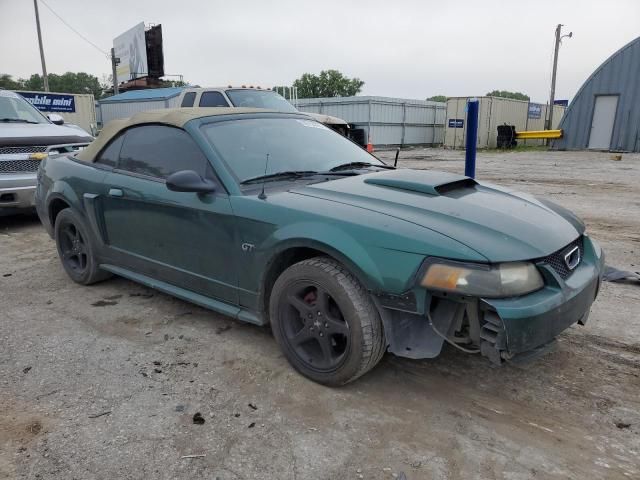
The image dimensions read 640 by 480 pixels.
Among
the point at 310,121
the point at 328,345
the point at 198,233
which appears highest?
the point at 310,121

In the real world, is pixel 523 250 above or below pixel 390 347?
above

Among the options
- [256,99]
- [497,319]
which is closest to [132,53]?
[256,99]

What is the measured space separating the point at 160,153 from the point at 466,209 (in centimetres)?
221

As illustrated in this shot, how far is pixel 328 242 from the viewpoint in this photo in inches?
102

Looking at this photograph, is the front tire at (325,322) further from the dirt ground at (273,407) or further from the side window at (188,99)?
the side window at (188,99)

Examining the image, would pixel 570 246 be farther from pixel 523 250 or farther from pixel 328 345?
pixel 328 345

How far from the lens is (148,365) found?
3.06 m

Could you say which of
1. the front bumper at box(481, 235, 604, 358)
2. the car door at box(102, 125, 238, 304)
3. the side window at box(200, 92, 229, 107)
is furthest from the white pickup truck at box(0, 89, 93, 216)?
the front bumper at box(481, 235, 604, 358)

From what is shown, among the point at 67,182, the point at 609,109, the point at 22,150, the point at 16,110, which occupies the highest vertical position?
the point at 609,109

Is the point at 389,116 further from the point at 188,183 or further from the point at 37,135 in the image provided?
the point at 188,183

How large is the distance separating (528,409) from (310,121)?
263 cm

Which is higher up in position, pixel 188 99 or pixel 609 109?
pixel 609 109

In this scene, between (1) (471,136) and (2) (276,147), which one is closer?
(2) (276,147)

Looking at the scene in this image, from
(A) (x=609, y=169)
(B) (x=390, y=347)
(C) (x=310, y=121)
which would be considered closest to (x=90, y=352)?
(B) (x=390, y=347)
